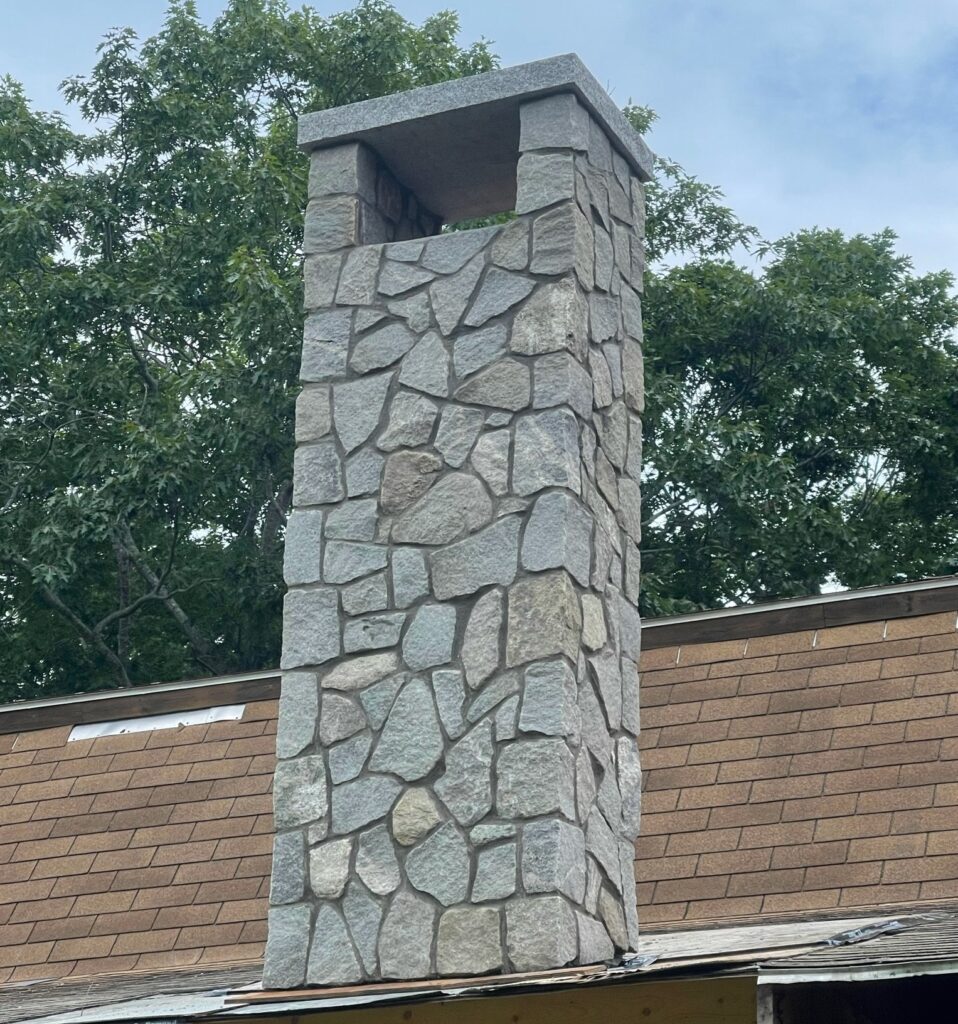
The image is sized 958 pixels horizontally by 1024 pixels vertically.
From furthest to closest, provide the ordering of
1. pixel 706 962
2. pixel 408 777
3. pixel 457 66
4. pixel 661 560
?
pixel 457 66, pixel 661 560, pixel 408 777, pixel 706 962

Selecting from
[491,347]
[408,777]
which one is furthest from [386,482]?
[408,777]

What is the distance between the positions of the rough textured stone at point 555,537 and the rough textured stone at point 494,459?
0.18 metres

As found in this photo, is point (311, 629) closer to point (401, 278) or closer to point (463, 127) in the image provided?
point (401, 278)

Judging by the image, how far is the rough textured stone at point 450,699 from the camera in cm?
646

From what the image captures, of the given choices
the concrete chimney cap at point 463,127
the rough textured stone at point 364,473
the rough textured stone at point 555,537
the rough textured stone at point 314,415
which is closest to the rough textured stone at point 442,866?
the rough textured stone at point 555,537

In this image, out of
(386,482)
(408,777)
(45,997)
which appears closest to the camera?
(408,777)

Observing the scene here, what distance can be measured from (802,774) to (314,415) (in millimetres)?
3134

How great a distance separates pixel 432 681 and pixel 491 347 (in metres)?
1.36

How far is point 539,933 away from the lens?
19.9 ft

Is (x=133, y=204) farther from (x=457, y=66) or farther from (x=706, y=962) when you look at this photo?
(x=706, y=962)

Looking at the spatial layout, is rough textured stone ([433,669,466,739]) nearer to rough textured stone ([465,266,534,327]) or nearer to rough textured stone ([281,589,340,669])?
rough textured stone ([281,589,340,669])

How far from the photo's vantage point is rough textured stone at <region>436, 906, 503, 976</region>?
613 centimetres

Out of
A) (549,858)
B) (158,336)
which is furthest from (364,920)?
(158,336)

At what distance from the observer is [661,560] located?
19.1m
